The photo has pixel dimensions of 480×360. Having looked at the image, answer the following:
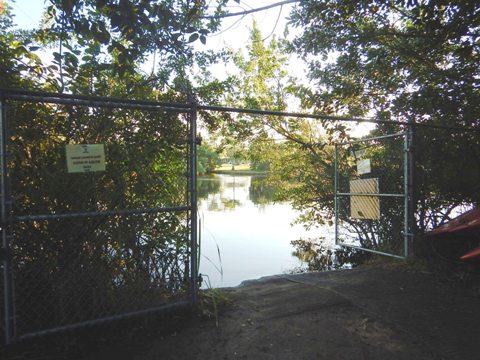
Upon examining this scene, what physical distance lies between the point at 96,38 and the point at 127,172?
135 cm

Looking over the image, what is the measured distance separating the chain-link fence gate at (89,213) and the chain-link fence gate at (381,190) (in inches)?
131

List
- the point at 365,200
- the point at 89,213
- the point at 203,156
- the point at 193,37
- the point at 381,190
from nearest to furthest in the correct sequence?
the point at 89,213, the point at 193,37, the point at 365,200, the point at 381,190, the point at 203,156

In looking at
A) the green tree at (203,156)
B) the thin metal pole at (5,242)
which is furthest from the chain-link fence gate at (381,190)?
the thin metal pole at (5,242)

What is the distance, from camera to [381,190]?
6504mm

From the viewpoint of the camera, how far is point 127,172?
122 inches

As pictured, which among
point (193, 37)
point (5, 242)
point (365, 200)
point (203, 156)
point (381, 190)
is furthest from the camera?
point (203, 156)

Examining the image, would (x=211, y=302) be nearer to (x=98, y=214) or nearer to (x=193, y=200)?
(x=193, y=200)

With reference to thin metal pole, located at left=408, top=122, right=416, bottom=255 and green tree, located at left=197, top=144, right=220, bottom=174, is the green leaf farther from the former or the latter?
thin metal pole, located at left=408, top=122, right=416, bottom=255

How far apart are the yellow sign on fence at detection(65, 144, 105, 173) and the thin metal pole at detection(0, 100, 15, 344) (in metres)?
0.41

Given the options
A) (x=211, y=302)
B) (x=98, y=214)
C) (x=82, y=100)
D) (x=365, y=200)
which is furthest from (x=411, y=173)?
(x=82, y=100)

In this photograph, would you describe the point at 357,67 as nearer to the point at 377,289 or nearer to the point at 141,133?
the point at 377,289

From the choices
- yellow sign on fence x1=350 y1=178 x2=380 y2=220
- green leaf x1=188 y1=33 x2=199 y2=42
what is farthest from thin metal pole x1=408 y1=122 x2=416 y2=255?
green leaf x1=188 y1=33 x2=199 y2=42

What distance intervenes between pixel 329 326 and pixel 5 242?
2628 millimetres

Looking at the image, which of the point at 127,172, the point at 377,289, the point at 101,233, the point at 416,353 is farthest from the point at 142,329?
the point at 377,289
